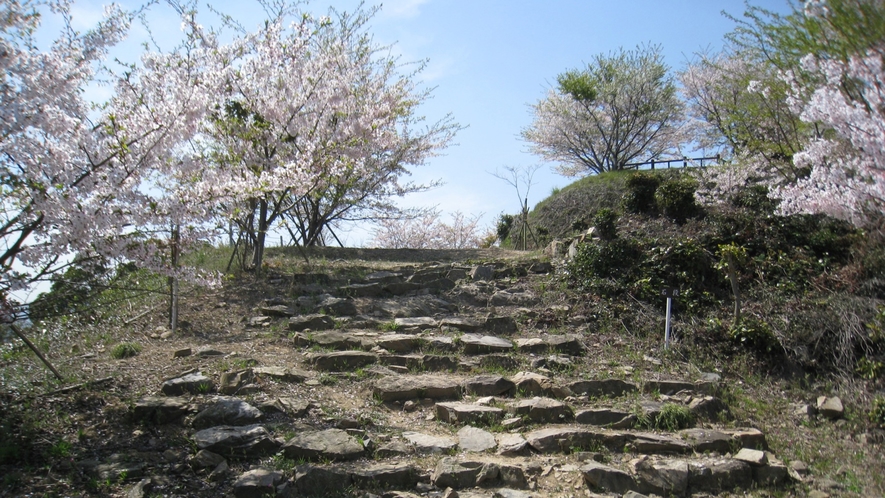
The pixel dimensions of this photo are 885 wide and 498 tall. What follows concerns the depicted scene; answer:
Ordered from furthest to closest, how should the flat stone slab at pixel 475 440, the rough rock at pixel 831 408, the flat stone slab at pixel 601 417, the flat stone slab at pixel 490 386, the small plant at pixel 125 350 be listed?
the small plant at pixel 125 350
the flat stone slab at pixel 490 386
the rough rock at pixel 831 408
the flat stone slab at pixel 601 417
the flat stone slab at pixel 475 440

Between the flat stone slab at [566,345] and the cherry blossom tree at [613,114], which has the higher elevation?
the cherry blossom tree at [613,114]

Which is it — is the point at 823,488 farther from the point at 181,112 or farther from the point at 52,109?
the point at 52,109

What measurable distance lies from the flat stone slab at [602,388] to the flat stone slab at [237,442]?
3.22 meters

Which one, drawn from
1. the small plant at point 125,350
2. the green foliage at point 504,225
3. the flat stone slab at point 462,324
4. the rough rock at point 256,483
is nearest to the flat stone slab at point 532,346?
the flat stone slab at point 462,324

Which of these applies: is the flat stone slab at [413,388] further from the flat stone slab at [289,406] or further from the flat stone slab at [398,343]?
the flat stone slab at [398,343]

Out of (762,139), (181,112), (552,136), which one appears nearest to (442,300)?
(181,112)

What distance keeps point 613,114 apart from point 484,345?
14925mm

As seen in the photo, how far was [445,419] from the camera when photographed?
5.83 m

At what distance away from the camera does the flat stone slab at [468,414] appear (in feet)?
18.8

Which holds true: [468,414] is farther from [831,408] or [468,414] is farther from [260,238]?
[260,238]

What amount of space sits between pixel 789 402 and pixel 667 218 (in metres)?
5.58

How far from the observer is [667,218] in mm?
11695

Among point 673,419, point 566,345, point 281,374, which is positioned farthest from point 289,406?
point 566,345

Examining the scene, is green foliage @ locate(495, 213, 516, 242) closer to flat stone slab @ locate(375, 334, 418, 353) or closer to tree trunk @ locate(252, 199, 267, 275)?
tree trunk @ locate(252, 199, 267, 275)
